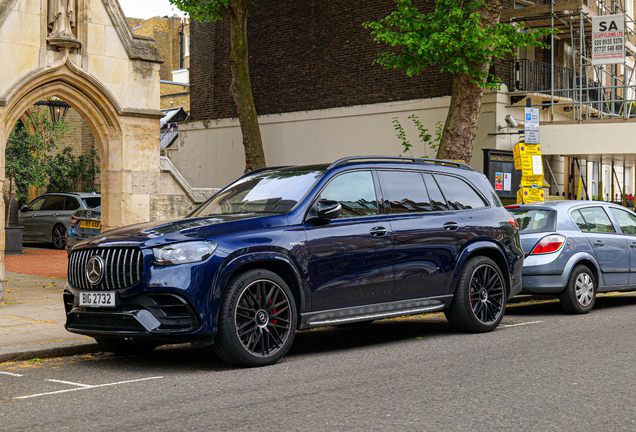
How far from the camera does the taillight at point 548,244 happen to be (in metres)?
11.1

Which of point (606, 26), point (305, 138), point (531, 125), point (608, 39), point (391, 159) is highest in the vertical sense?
point (606, 26)

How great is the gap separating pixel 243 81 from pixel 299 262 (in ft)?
44.1

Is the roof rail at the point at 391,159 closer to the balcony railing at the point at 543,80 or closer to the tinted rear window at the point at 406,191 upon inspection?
the tinted rear window at the point at 406,191

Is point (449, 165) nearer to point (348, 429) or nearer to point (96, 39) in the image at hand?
point (348, 429)

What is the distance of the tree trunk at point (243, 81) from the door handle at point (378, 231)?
12.3 m

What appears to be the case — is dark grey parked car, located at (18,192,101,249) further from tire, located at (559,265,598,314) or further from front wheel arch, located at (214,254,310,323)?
front wheel arch, located at (214,254,310,323)

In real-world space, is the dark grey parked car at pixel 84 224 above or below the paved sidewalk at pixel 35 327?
above

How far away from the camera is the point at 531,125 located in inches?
606

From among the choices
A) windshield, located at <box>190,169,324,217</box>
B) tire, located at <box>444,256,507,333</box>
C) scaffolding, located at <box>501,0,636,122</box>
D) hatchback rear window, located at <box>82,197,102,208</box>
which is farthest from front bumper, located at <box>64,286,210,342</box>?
hatchback rear window, located at <box>82,197,102,208</box>

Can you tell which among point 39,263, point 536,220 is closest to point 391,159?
point 536,220

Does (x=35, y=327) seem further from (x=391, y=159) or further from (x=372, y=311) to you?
(x=391, y=159)

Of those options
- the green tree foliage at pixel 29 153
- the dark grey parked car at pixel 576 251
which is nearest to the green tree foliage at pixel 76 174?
the green tree foliage at pixel 29 153

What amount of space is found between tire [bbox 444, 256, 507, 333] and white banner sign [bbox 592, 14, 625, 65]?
1436cm

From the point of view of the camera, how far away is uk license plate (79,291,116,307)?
688 cm
